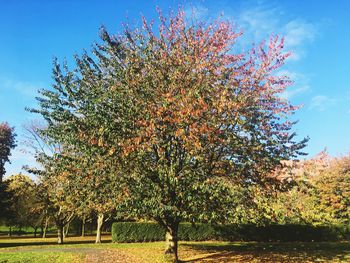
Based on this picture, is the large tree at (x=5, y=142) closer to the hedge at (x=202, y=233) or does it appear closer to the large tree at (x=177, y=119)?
the hedge at (x=202, y=233)

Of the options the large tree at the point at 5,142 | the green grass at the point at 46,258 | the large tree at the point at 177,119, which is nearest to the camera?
the large tree at the point at 177,119

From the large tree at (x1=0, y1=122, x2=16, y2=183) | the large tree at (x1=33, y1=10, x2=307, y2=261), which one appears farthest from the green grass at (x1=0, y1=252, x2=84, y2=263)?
the large tree at (x1=0, y1=122, x2=16, y2=183)

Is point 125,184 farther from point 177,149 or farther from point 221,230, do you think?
point 221,230

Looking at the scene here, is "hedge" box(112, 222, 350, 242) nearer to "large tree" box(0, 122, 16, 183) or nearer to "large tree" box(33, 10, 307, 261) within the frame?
"large tree" box(33, 10, 307, 261)

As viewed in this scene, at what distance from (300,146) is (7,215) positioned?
36858 millimetres

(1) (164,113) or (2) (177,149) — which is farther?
(2) (177,149)

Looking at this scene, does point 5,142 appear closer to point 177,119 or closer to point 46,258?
point 46,258

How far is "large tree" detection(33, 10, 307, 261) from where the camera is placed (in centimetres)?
1225

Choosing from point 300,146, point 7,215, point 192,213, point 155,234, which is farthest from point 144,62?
point 7,215

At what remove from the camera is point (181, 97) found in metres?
12.5

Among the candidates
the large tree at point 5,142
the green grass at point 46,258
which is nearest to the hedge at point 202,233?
the green grass at point 46,258

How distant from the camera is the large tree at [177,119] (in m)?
12.2

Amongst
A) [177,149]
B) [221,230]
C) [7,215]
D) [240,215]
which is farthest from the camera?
[7,215]

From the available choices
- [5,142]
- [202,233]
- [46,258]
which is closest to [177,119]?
[46,258]
